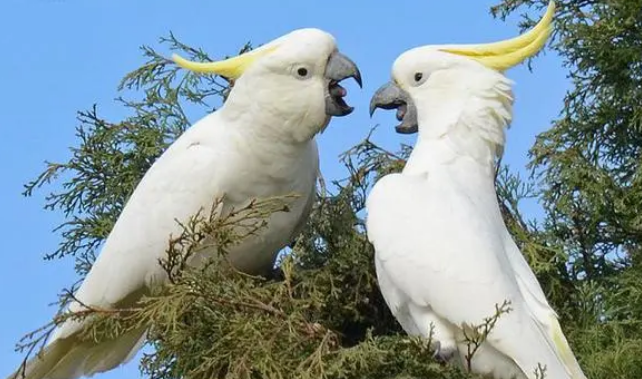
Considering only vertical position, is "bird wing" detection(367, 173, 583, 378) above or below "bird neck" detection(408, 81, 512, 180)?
below

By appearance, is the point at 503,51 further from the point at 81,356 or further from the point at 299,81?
the point at 81,356

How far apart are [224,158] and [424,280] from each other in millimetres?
891

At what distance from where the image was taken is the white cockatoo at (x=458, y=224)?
120 inches

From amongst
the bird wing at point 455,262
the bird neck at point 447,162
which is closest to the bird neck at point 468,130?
the bird neck at point 447,162

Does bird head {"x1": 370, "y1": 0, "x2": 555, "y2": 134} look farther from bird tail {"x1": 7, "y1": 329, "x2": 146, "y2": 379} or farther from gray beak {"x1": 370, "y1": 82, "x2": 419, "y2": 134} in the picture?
bird tail {"x1": 7, "y1": 329, "x2": 146, "y2": 379}

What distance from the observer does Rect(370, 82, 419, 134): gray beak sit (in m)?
3.57

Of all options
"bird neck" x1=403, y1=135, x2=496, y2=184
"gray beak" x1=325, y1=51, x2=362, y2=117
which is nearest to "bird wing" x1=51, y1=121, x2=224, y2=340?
"gray beak" x1=325, y1=51, x2=362, y2=117

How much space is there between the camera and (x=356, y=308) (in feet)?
11.8

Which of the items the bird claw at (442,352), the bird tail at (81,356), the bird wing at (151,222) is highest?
the bird wing at (151,222)

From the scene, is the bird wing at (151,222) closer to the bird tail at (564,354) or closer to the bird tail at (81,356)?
the bird tail at (81,356)

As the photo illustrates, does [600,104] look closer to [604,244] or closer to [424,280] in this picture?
[604,244]

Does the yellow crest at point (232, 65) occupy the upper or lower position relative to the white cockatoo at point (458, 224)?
upper

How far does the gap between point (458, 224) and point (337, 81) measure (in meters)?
0.74

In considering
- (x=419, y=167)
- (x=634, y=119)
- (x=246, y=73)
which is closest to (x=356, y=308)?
(x=419, y=167)
